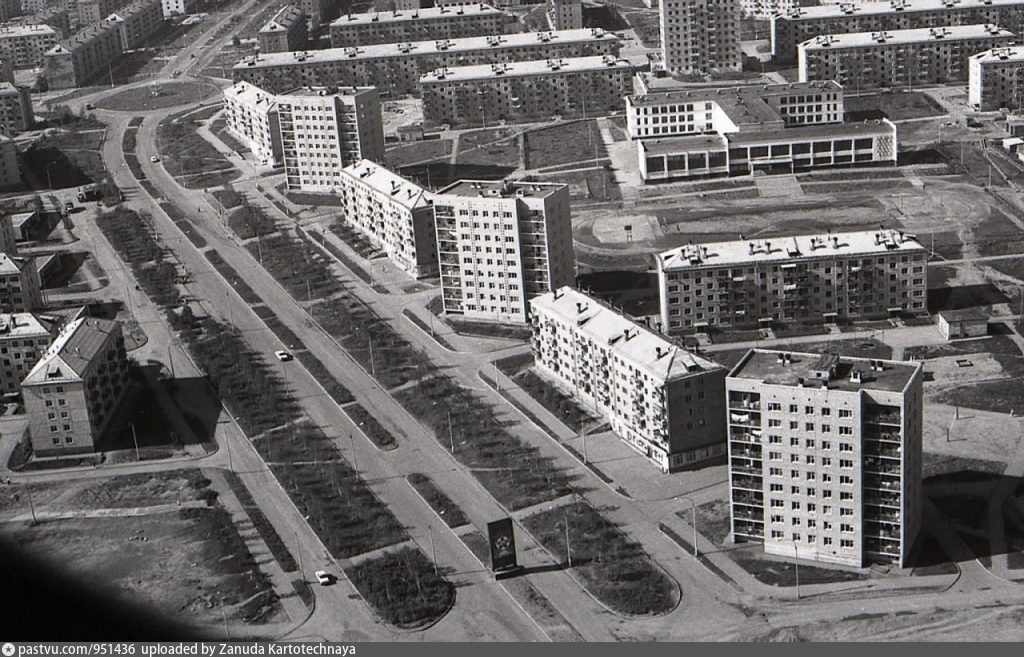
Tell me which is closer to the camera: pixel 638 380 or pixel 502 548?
pixel 502 548

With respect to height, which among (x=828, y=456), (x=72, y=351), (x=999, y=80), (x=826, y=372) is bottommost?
(x=828, y=456)

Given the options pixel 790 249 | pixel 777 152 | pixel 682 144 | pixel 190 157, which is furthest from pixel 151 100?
pixel 790 249

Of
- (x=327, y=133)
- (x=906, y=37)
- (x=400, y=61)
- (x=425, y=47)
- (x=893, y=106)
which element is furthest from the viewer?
(x=425, y=47)

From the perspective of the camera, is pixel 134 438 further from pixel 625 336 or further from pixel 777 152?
pixel 777 152

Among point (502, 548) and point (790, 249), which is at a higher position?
point (790, 249)

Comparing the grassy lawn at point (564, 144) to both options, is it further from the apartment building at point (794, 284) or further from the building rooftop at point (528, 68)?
the apartment building at point (794, 284)

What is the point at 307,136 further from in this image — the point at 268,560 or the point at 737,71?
the point at 268,560

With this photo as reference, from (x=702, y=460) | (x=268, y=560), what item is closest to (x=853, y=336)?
(x=702, y=460)
